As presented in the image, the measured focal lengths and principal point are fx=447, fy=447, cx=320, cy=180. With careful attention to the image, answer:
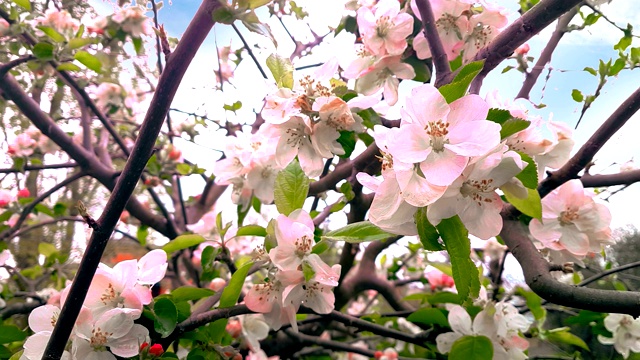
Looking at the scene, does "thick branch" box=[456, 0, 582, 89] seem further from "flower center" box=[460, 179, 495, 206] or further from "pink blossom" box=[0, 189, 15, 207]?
"pink blossom" box=[0, 189, 15, 207]

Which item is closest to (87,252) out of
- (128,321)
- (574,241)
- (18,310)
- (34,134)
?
(128,321)

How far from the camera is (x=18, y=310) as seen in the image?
4.01 ft

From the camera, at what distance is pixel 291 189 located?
0.71 meters

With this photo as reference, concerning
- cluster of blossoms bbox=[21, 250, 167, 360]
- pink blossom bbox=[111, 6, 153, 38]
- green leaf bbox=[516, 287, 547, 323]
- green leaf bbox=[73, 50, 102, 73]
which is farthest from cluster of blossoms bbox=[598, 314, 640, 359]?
pink blossom bbox=[111, 6, 153, 38]

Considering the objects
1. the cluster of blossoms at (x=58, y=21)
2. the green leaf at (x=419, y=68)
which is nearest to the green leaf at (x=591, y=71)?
the green leaf at (x=419, y=68)

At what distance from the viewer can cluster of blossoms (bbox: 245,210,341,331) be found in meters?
0.63

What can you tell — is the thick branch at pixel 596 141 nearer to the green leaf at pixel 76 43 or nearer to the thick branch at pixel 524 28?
the thick branch at pixel 524 28

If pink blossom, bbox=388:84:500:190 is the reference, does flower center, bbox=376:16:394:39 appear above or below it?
above

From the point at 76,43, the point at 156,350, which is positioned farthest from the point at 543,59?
the point at 76,43

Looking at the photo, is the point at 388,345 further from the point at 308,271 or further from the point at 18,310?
the point at 308,271

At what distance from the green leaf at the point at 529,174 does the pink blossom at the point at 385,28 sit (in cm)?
40

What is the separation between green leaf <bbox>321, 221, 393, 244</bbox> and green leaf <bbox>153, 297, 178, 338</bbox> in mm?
277

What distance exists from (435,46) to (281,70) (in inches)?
9.8

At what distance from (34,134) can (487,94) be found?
6.88 ft
